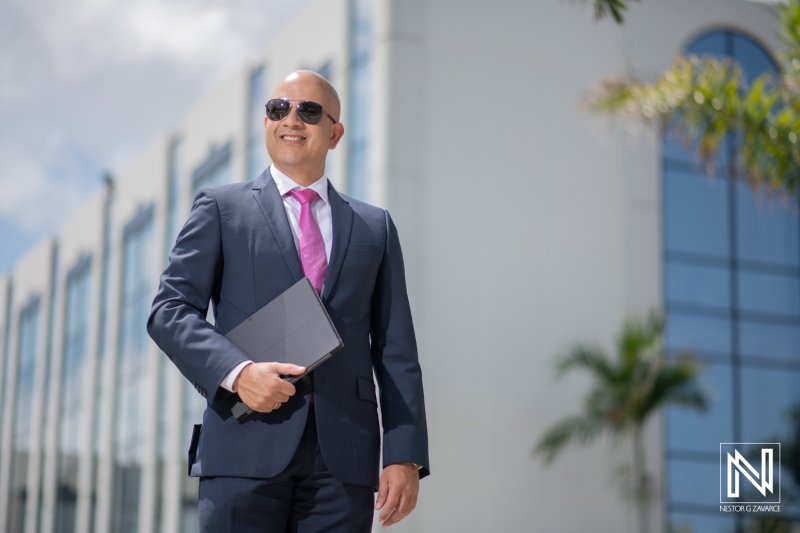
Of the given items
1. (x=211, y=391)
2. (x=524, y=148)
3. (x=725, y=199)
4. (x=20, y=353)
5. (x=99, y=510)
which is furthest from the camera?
(x=20, y=353)

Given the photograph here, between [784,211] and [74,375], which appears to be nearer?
[784,211]

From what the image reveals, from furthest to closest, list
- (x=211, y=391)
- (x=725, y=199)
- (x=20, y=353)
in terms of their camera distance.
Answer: (x=20, y=353)
(x=725, y=199)
(x=211, y=391)

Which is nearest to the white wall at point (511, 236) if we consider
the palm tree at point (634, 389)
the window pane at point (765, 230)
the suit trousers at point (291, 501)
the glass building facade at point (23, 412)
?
the palm tree at point (634, 389)

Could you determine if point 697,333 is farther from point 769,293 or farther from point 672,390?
point 672,390

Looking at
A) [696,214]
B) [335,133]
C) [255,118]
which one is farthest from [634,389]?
[335,133]

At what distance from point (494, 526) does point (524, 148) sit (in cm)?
581

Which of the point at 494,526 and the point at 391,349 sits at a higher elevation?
the point at 391,349

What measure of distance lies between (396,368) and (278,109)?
799mm

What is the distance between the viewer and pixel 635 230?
59.0ft

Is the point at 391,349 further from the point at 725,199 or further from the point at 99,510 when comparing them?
the point at 99,510

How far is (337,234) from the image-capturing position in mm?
3076

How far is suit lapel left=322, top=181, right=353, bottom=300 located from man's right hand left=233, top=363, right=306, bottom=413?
1.03 feet

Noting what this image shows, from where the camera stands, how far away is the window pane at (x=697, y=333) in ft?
60.0

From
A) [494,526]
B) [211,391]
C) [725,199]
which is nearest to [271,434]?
[211,391]
